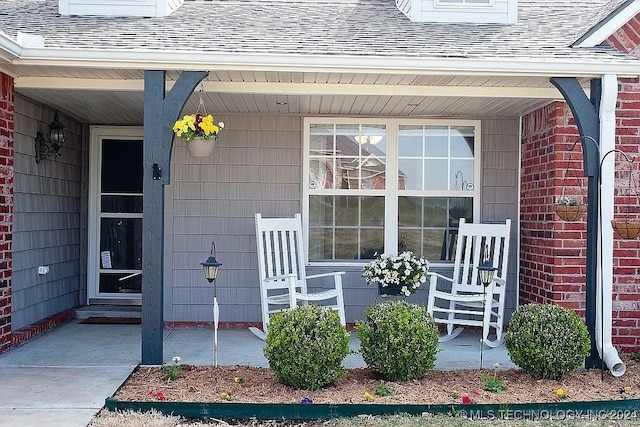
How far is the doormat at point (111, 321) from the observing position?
6.95 meters

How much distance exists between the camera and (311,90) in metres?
5.55

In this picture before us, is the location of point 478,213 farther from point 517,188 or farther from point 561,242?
point 561,242

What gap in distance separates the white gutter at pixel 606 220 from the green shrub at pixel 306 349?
76.0 inches

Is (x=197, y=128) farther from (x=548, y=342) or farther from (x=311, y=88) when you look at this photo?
(x=548, y=342)

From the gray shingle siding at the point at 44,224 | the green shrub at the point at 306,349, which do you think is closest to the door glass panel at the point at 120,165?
the gray shingle siding at the point at 44,224

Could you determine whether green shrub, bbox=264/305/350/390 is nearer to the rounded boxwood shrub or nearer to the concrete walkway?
the concrete walkway

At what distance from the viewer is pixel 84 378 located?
476 centimetres

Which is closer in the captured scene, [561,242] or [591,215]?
[591,215]

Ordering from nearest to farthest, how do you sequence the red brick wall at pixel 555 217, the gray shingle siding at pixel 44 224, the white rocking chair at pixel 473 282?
the red brick wall at pixel 555 217 → the gray shingle siding at pixel 44 224 → the white rocking chair at pixel 473 282

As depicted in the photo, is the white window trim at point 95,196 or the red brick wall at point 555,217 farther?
the white window trim at point 95,196

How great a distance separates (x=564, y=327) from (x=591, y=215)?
0.95 metres

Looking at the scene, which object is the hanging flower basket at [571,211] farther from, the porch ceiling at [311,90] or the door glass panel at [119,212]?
the door glass panel at [119,212]

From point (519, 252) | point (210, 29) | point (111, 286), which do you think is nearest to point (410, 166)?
point (519, 252)

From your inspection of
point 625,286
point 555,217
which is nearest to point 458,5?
point 555,217
